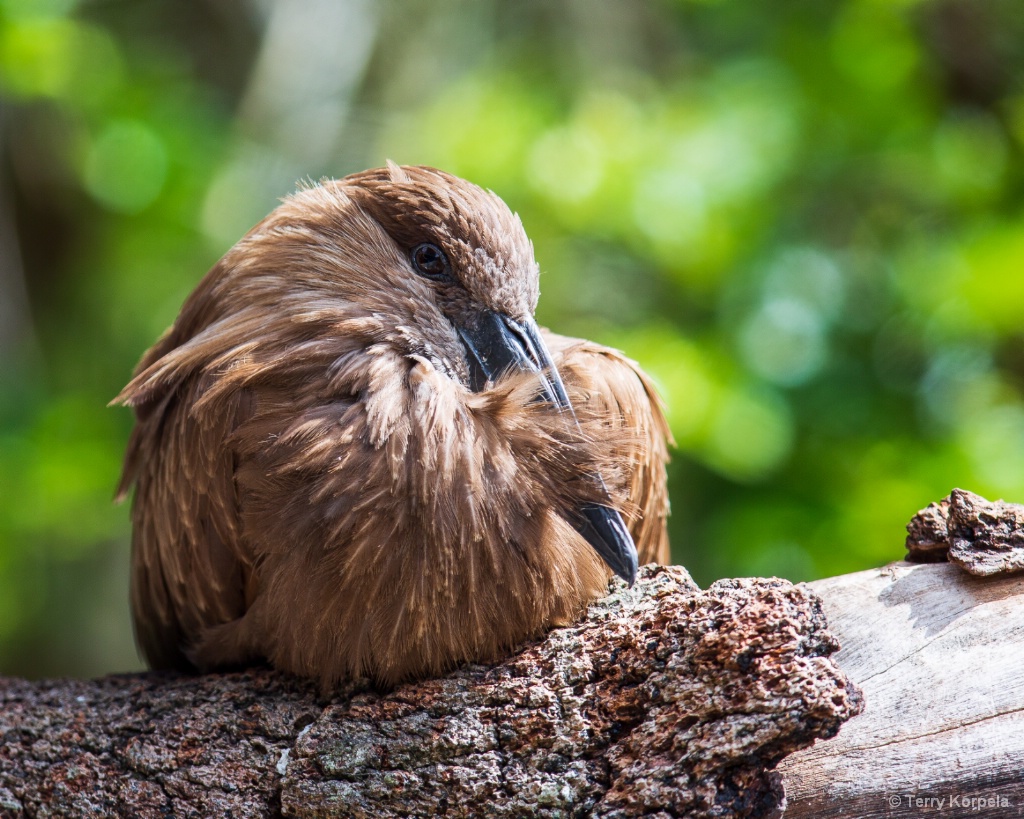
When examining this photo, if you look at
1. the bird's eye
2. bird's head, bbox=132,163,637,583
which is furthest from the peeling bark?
A: the bird's eye

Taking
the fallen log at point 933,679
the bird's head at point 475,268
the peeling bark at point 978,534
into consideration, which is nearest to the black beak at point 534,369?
the bird's head at point 475,268

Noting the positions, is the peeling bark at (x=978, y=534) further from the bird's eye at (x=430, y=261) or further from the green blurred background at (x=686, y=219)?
the green blurred background at (x=686, y=219)

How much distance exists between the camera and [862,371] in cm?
436

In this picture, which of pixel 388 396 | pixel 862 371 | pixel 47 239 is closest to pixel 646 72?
pixel 862 371

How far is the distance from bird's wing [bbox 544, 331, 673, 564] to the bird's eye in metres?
0.36

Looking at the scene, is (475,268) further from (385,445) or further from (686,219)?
(686,219)

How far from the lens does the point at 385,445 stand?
82.4 inches

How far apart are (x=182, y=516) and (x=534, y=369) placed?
0.97 metres

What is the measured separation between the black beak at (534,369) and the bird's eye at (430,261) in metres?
0.16

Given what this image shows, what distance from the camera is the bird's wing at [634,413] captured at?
234 centimetres

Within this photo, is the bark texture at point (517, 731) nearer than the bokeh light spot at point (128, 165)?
Yes

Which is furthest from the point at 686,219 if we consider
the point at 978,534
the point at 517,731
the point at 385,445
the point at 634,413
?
the point at 517,731

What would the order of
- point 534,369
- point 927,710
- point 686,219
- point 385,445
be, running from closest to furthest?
point 927,710
point 385,445
point 534,369
point 686,219

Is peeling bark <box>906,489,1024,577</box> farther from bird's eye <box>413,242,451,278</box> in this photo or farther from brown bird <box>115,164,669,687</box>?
bird's eye <box>413,242,451,278</box>
